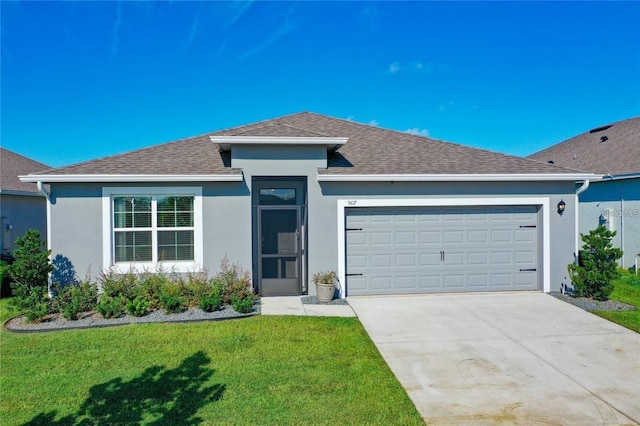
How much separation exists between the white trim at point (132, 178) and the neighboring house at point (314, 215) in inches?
0.9

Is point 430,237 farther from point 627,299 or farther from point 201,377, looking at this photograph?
point 201,377

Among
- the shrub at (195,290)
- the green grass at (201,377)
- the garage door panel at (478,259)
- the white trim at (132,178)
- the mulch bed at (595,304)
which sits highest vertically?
the white trim at (132,178)

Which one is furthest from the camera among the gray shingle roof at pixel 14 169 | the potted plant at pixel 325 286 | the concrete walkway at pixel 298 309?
the gray shingle roof at pixel 14 169

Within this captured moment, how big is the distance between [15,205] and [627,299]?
19.3m

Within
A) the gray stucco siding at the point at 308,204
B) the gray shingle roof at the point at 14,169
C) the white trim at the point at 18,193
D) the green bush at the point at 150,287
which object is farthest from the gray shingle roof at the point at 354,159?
the gray shingle roof at the point at 14,169

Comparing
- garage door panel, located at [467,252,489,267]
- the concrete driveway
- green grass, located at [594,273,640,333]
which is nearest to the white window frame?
the concrete driveway

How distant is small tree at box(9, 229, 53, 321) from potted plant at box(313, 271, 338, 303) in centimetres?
563

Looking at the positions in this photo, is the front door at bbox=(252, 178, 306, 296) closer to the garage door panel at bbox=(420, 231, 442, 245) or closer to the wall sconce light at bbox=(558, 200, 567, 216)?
the garage door panel at bbox=(420, 231, 442, 245)

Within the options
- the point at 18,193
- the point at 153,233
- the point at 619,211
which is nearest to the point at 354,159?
the point at 153,233

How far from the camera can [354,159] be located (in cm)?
977

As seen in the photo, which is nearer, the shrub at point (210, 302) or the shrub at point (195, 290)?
the shrub at point (210, 302)

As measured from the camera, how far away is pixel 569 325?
274 inches

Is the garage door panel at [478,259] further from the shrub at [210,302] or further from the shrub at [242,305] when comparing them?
the shrub at [210,302]

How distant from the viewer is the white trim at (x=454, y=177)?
8.71 meters
